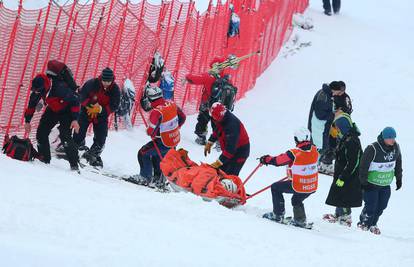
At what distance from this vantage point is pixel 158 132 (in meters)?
11.1

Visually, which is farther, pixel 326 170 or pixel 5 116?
pixel 326 170

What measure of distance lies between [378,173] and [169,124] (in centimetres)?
271

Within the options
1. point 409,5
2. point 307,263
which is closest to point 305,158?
point 307,263

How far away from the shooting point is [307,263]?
298 inches

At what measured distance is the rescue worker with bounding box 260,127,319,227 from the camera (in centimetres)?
976

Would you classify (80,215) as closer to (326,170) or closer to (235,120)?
(235,120)

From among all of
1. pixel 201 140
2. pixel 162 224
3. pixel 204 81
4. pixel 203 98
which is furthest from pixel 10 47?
pixel 162 224

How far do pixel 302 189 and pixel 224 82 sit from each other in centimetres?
498

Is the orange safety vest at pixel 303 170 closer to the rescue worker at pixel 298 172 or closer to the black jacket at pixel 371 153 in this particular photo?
the rescue worker at pixel 298 172

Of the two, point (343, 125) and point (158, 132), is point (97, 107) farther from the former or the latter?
point (343, 125)

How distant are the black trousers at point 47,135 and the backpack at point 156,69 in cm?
333

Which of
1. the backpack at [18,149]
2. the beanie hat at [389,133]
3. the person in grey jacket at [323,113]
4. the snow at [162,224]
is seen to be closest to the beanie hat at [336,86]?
the person in grey jacket at [323,113]

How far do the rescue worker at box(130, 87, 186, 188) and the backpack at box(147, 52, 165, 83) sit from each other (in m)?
2.91

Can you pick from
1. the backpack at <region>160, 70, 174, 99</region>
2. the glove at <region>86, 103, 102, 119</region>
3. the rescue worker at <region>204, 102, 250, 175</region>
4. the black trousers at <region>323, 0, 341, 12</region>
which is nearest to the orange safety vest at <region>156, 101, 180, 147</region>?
the rescue worker at <region>204, 102, 250, 175</region>
